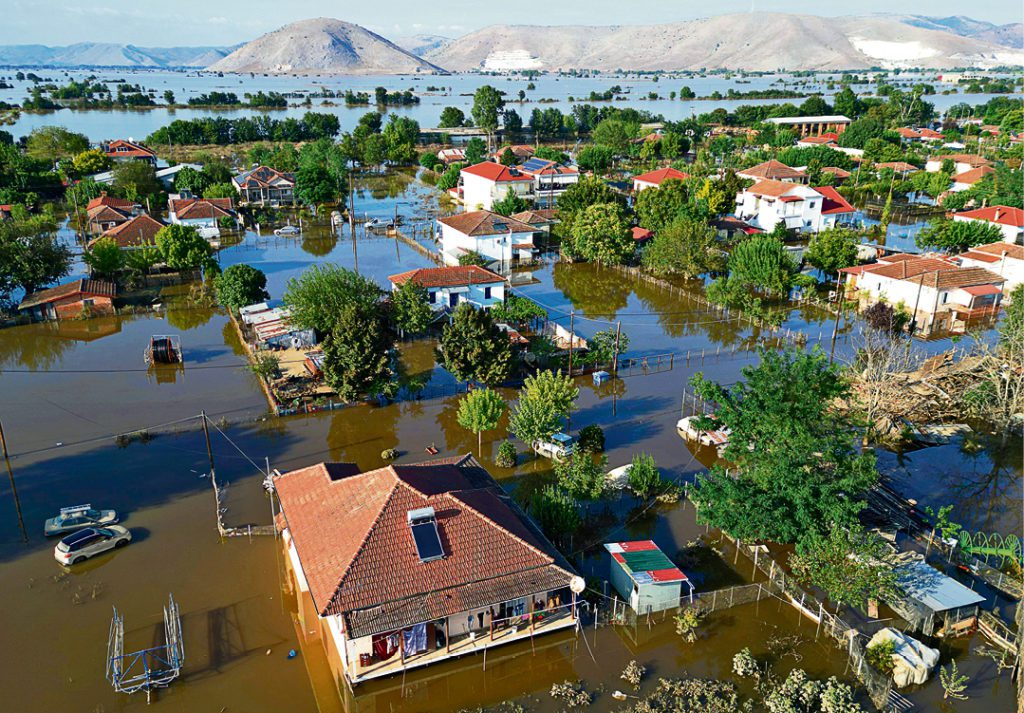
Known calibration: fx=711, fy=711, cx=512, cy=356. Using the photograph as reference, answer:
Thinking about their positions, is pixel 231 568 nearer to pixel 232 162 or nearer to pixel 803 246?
pixel 803 246

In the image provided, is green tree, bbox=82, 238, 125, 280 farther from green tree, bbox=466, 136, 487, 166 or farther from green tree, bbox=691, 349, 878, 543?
green tree, bbox=466, 136, 487, 166

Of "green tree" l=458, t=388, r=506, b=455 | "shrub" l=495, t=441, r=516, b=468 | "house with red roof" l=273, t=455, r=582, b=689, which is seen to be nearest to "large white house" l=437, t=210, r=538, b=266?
"green tree" l=458, t=388, r=506, b=455

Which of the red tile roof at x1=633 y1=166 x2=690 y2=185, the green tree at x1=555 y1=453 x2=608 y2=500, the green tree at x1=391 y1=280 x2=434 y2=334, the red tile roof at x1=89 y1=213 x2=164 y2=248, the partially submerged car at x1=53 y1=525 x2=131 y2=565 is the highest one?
the red tile roof at x1=633 y1=166 x2=690 y2=185

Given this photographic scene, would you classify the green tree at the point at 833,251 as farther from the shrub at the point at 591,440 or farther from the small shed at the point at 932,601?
the small shed at the point at 932,601

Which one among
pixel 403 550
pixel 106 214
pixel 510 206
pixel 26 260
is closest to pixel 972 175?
pixel 510 206

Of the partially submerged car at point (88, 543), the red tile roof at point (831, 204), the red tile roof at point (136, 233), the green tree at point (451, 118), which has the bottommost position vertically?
the partially submerged car at point (88, 543)

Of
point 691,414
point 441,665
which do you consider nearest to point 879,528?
point 691,414

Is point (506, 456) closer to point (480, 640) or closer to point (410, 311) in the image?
point (480, 640)

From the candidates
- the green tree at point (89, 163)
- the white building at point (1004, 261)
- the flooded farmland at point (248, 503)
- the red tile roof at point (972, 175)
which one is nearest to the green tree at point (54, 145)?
the green tree at point (89, 163)
